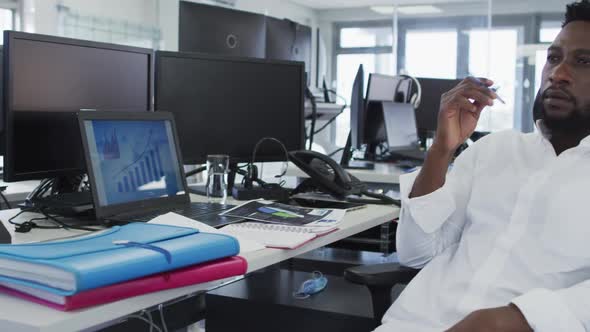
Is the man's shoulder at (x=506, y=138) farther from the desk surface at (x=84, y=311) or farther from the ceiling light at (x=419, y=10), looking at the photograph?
the ceiling light at (x=419, y=10)

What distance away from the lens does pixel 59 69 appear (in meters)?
1.75

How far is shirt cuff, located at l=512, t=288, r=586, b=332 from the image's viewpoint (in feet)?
3.97

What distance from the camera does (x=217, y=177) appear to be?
211 cm

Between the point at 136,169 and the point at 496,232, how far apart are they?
2.87 ft

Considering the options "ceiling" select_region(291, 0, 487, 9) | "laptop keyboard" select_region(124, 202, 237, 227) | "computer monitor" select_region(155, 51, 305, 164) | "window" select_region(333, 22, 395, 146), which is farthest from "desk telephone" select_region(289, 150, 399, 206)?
"ceiling" select_region(291, 0, 487, 9)

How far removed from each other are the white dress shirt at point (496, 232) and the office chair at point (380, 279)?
0.08 feet

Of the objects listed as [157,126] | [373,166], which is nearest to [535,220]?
[157,126]

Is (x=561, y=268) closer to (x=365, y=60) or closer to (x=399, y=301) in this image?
(x=399, y=301)

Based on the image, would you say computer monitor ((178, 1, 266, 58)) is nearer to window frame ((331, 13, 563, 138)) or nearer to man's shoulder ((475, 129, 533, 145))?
man's shoulder ((475, 129, 533, 145))

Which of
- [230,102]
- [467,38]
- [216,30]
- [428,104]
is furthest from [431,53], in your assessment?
[230,102]

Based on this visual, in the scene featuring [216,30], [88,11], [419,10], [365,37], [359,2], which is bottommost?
[216,30]

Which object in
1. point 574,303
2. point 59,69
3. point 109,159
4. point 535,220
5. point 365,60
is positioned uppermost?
point 365,60

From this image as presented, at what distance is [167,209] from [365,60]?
860 centimetres

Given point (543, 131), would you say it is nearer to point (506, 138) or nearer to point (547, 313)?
point (506, 138)
